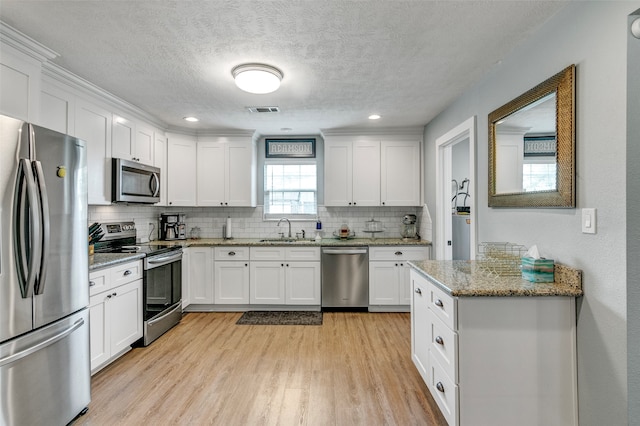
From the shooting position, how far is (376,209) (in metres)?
4.59

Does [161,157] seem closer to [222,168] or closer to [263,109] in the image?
[222,168]

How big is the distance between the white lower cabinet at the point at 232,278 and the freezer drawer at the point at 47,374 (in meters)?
2.01

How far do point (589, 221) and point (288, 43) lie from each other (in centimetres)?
206

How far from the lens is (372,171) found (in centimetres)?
430

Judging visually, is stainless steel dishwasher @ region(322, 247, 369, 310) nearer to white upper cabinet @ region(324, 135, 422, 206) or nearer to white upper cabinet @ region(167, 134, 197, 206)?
white upper cabinet @ region(324, 135, 422, 206)

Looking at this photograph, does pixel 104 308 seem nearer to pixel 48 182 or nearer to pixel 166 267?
pixel 166 267

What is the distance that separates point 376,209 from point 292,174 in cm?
141

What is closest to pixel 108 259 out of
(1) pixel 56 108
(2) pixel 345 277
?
(1) pixel 56 108

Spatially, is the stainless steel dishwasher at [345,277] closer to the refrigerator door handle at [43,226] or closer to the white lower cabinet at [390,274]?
the white lower cabinet at [390,274]

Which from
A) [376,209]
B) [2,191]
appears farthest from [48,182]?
[376,209]

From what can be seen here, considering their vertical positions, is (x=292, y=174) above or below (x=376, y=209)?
above

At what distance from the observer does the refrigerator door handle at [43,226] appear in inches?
65.5

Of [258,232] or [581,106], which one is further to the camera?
[258,232]

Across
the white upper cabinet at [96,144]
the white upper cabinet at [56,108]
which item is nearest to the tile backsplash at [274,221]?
the white upper cabinet at [96,144]
